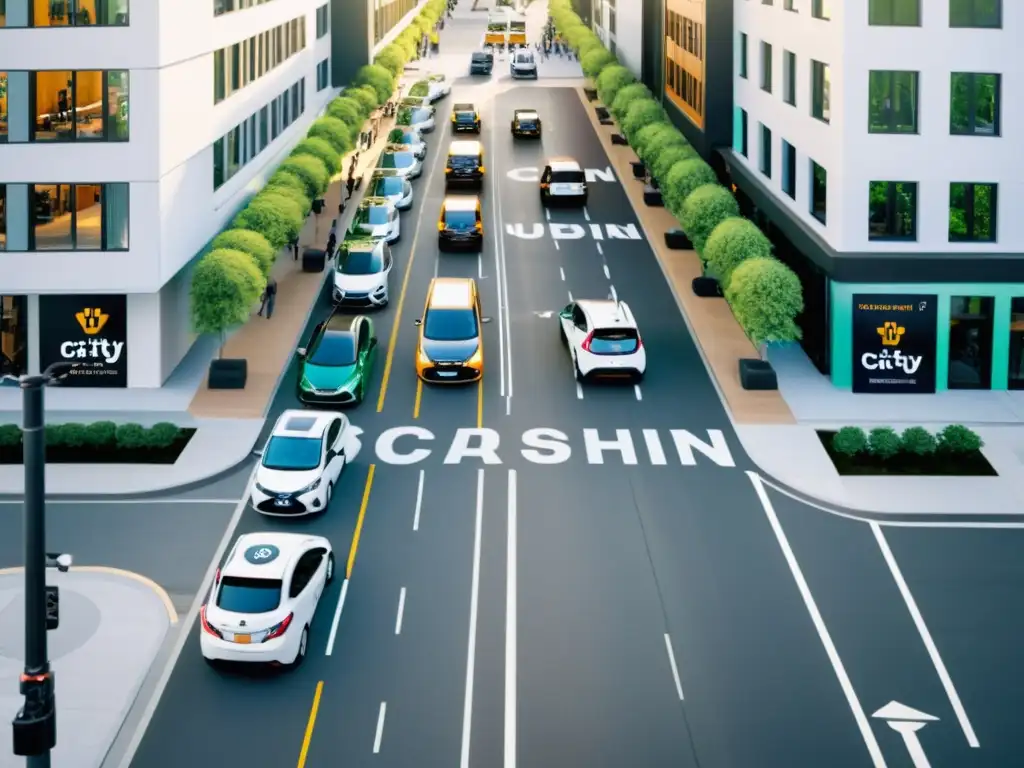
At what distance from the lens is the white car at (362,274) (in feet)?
144

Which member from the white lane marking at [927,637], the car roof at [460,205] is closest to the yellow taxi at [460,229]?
the car roof at [460,205]

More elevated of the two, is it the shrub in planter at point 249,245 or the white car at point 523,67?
the white car at point 523,67

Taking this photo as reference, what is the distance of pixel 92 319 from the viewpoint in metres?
36.8

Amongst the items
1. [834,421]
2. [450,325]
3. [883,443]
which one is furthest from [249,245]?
[883,443]

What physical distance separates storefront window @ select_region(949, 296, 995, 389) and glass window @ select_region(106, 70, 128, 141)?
2302 centimetres

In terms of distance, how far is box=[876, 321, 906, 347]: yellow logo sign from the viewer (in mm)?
36688

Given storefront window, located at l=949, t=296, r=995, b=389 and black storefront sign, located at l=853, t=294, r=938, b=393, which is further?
storefront window, located at l=949, t=296, r=995, b=389

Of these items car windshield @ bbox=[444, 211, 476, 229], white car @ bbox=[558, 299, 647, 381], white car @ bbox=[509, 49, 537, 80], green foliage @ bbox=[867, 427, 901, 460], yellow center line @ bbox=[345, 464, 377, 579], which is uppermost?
white car @ bbox=[509, 49, 537, 80]

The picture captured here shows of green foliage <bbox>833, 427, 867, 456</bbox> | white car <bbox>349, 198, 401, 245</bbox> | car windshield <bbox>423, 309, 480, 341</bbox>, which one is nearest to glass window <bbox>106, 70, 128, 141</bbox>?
car windshield <bbox>423, 309, 480, 341</bbox>

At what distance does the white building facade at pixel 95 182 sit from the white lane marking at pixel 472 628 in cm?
1189

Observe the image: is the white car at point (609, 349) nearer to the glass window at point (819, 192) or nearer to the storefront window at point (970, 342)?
the glass window at point (819, 192)

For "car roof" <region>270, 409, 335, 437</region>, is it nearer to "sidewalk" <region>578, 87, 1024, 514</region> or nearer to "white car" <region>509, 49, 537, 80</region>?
"sidewalk" <region>578, 87, 1024, 514</region>

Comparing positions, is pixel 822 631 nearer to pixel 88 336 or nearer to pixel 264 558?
pixel 264 558

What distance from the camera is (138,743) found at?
20234 millimetres
